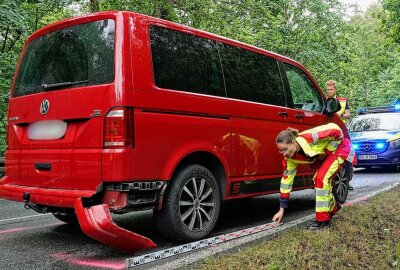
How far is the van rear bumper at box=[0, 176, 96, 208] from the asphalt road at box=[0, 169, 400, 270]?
1.55 ft

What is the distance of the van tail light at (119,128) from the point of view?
3535mm

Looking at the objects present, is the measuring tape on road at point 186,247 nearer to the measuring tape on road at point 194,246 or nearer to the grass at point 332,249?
the measuring tape on road at point 194,246

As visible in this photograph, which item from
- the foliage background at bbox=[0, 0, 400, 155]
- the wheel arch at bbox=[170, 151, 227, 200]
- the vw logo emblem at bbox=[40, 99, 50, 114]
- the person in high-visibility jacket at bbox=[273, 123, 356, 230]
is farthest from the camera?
the foliage background at bbox=[0, 0, 400, 155]

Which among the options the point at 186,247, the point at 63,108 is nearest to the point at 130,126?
the point at 63,108

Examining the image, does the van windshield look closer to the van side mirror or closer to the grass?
the grass

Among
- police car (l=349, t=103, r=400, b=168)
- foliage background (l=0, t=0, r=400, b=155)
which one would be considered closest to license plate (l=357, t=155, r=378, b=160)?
police car (l=349, t=103, r=400, b=168)

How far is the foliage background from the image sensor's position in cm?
1087

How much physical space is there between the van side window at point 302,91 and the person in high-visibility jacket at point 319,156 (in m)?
1.18

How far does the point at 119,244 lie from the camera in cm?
352

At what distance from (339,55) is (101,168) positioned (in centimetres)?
1961

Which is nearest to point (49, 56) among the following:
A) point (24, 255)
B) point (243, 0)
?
point (24, 255)

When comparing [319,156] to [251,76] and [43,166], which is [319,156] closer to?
[251,76]

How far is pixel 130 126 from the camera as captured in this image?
11.7 feet

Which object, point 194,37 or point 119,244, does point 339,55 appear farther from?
point 119,244
